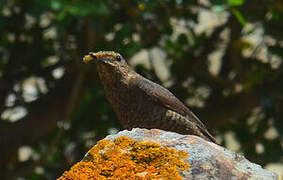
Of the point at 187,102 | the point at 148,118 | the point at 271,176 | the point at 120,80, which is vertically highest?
the point at 187,102

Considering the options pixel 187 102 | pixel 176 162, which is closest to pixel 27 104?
pixel 187 102

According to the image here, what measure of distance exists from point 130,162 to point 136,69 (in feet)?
14.1

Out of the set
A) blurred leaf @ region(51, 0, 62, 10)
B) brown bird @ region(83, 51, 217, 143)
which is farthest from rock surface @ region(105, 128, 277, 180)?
blurred leaf @ region(51, 0, 62, 10)

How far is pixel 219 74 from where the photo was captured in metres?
7.87

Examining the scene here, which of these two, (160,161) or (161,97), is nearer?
(160,161)

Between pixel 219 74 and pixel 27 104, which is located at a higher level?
pixel 219 74

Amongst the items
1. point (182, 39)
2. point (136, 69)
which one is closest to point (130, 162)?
point (136, 69)

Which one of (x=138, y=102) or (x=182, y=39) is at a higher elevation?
(x=182, y=39)

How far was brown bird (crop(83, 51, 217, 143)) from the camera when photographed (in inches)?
166

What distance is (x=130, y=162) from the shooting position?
3039mm

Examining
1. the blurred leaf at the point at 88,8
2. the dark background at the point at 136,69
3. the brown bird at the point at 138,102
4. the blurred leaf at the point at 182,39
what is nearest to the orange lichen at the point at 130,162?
the brown bird at the point at 138,102

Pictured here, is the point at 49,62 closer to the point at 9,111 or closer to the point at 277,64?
the point at 9,111

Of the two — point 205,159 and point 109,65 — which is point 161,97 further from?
point 205,159

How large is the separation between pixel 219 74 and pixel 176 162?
16.3 feet
